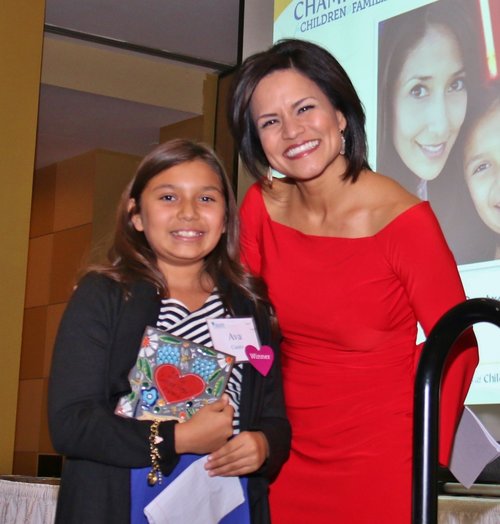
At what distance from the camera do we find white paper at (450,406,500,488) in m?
1.43

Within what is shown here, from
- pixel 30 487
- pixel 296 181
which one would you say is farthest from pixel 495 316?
pixel 30 487

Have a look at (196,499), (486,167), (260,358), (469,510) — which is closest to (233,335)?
(260,358)

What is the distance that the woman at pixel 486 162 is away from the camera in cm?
292

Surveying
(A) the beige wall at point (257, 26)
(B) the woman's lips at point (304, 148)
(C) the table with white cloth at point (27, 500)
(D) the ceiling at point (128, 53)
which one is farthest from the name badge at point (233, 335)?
(D) the ceiling at point (128, 53)

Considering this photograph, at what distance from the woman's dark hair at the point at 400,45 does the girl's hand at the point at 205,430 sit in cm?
187

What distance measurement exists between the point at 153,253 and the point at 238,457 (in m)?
0.43

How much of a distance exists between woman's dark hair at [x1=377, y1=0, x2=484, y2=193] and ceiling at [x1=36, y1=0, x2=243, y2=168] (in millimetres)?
1883

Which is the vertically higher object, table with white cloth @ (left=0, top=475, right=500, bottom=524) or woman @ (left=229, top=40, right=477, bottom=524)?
woman @ (left=229, top=40, right=477, bottom=524)

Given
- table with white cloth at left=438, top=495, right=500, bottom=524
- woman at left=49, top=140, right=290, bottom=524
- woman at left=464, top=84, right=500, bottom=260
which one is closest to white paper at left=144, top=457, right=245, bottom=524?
woman at left=49, top=140, right=290, bottom=524

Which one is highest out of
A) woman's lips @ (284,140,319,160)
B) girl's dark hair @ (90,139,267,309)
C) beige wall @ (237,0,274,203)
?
beige wall @ (237,0,274,203)

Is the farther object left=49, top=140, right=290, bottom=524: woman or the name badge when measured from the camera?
the name badge

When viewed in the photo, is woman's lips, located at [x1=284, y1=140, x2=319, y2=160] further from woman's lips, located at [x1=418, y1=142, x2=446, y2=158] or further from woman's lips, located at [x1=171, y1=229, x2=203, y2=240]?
woman's lips, located at [x1=418, y1=142, x2=446, y2=158]

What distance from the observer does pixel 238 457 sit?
59.7 inches

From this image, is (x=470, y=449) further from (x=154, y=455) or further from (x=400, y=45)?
(x=400, y=45)
